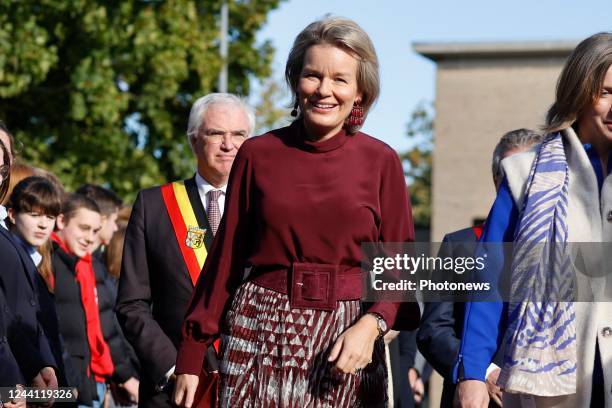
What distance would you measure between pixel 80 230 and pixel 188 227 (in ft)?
11.3

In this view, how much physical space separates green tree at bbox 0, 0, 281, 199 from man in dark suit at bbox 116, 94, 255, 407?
46.0 feet

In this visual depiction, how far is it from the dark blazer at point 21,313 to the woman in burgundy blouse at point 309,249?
4.76 feet

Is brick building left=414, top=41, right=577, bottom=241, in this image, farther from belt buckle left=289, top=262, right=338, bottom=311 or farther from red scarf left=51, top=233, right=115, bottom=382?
belt buckle left=289, top=262, right=338, bottom=311

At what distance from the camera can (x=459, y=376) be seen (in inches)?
165

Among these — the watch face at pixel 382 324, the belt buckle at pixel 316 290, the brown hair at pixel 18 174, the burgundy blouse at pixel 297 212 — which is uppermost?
the brown hair at pixel 18 174

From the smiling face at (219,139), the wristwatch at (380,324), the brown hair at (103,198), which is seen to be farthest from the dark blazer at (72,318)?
the wristwatch at (380,324)

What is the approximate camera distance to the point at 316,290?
3996 millimetres

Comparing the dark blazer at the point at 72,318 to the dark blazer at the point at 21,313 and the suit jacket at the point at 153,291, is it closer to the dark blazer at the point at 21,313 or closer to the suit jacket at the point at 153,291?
the dark blazer at the point at 21,313

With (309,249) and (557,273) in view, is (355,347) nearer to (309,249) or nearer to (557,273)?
(309,249)

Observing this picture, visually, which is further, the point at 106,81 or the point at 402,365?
the point at 106,81

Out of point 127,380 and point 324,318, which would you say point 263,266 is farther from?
point 127,380

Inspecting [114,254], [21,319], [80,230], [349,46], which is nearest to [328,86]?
[349,46]

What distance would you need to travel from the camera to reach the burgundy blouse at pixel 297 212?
4.04 metres

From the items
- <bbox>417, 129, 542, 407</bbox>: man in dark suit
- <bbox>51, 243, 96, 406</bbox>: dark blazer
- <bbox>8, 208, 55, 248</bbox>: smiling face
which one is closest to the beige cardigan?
<bbox>417, 129, 542, 407</bbox>: man in dark suit
